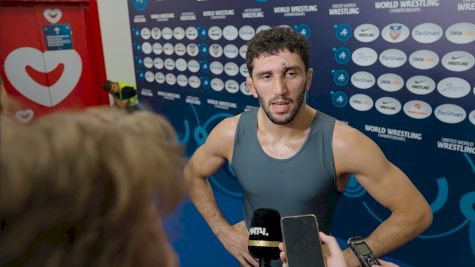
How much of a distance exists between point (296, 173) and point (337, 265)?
50cm

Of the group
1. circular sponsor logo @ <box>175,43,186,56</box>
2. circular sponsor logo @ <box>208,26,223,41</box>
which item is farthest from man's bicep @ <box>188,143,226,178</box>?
circular sponsor logo @ <box>175,43,186,56</box>

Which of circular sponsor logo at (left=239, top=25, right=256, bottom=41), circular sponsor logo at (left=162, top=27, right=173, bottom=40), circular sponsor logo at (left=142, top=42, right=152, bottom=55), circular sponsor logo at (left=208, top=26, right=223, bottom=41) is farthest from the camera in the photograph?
circular sponsor logo at (left=142, top=42, right=152, bottom=55)

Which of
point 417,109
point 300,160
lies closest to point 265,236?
point 300,160

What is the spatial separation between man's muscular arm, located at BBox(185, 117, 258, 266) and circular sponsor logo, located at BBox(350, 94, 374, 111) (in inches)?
35.1

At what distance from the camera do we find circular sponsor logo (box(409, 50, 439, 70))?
1.98 meters

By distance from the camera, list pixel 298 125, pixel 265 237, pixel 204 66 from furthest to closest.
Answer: pixel 204 66 → pixel 298 125 → pixel 265 237

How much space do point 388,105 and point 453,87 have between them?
0.36 meters

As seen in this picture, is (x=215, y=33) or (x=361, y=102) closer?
(x=361, y=102)

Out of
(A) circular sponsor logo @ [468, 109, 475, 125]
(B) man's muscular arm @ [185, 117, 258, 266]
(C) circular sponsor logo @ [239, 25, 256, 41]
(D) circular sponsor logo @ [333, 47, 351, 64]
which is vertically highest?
(C) circular sponsor logo @ [239, 25, 256, 41]

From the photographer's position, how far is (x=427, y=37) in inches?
77.9

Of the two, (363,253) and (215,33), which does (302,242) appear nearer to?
(363,253)

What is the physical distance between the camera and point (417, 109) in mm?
2115

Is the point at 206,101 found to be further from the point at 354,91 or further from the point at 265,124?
the point at 265,124

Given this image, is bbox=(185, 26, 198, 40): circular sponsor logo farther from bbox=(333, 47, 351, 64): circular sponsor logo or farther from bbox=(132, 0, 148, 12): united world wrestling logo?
bbox=(333, 47, 351, 64): circular sponsor logo
